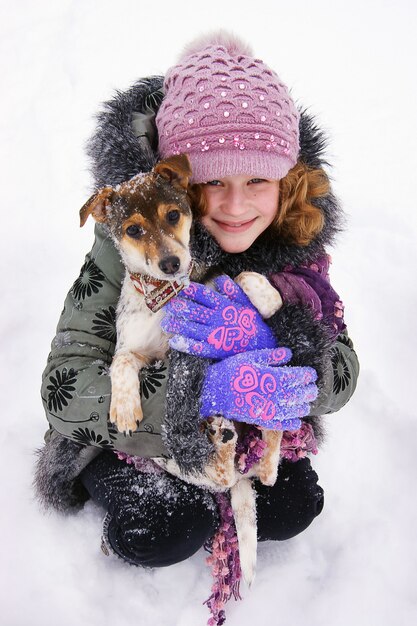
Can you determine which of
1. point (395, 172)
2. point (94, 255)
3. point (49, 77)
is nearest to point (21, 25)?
point (49, 77)

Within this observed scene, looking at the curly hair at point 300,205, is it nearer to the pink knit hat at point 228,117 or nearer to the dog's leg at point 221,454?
the pink knit hat at point 228,117

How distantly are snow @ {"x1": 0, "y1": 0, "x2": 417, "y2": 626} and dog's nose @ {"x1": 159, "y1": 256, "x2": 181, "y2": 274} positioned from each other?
2.53 ft

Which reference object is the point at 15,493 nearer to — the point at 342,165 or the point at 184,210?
the point at 184,210

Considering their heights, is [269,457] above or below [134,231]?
below

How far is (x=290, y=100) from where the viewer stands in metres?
2.27

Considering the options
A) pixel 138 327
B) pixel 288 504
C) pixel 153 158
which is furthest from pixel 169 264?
pixel 288 504

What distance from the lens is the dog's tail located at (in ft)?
7.24

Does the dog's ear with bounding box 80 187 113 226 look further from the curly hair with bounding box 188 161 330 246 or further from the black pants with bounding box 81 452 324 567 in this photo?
the black pants with bounding box 81 452 324 567

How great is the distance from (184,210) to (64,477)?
4.61 feet

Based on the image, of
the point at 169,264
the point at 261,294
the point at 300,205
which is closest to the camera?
the point at 169,264

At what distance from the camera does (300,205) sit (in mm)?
2490

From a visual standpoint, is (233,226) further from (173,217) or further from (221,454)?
(221,454)

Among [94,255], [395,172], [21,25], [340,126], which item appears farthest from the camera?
[21,25]

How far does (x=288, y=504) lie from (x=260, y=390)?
2.52ft
